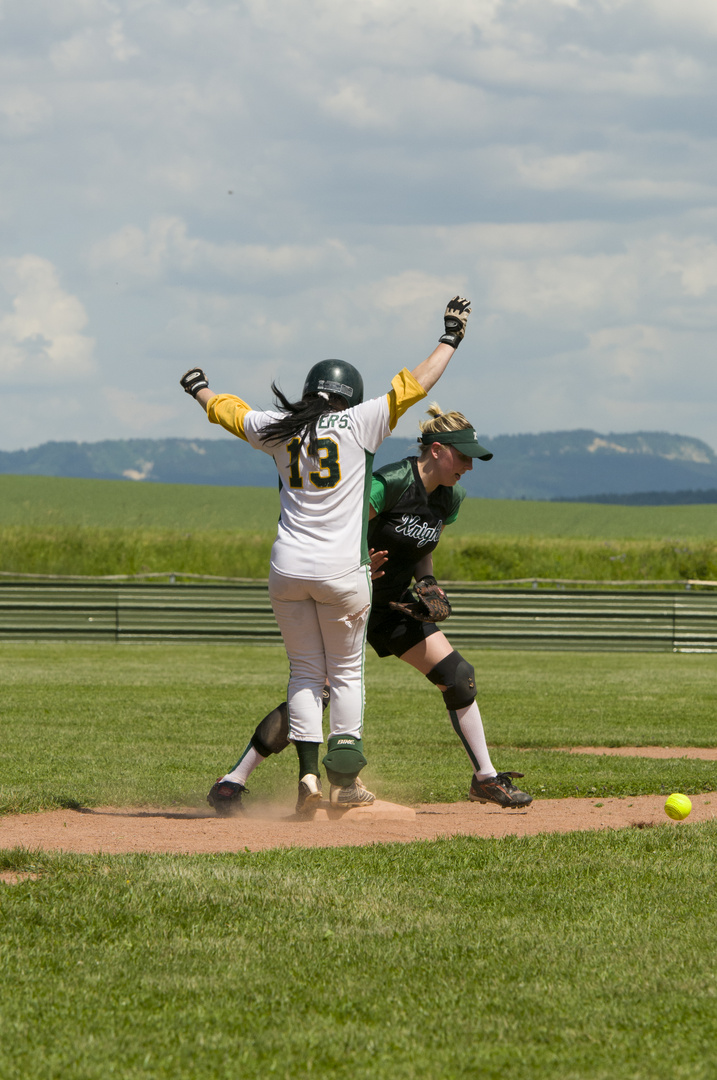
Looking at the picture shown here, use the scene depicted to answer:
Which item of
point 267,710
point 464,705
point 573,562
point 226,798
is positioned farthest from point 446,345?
point 573,562

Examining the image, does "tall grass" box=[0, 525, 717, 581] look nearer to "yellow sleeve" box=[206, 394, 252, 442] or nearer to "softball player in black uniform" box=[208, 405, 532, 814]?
"softball player in black uniform" box=[208, 405, 532, 814]

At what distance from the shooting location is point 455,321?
5.78m

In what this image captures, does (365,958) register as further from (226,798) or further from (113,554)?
(113,554)

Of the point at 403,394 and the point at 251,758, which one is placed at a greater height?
Answer: the point at 403,394

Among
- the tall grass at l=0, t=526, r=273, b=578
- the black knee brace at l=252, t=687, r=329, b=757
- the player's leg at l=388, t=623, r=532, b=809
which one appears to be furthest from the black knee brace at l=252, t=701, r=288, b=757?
the tall grass at l=0, t=526, r=273, b=578

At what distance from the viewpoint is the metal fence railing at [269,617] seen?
69.9 ft

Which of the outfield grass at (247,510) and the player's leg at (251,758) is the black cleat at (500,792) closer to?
the player's leg at (251,758)

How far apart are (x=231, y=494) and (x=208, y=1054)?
79516 mm

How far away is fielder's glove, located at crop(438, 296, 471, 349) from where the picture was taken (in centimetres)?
575

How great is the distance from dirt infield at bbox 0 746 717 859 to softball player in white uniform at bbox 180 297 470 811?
317 mm

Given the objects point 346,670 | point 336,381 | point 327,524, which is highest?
point 336,381

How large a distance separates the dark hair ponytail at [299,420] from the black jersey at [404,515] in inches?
24.9

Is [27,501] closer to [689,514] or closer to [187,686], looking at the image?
[689,514]

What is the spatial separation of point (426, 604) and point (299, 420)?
4.61 ft
